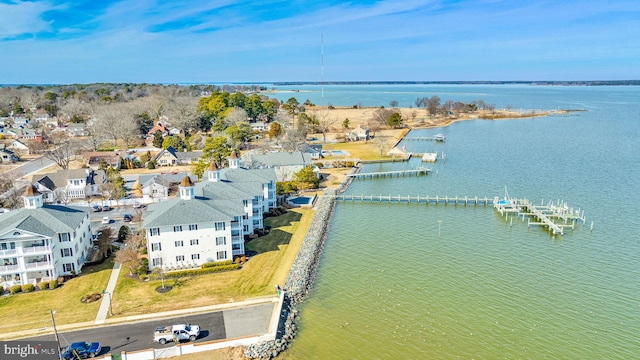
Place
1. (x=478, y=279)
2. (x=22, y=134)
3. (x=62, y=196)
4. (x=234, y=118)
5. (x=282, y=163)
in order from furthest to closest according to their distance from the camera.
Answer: (x=234, y=118)
(x=22, y=134)
(x=282, y=163)
(x=62, y=196)
(x=478, y=279)

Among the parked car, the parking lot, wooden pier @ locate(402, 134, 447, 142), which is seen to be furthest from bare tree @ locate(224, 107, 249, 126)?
the parked car

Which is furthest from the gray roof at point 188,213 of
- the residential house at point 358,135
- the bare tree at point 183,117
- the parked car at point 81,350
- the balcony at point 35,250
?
the residential house at point 358,135

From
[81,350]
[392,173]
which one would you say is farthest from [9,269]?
[392,173]

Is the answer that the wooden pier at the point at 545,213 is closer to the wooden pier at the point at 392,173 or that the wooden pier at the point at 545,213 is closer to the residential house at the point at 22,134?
the wooden pier at the point at 392,173

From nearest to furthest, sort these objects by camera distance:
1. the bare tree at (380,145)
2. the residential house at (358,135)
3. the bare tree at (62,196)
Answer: the bare tree at (62,196) → the bare tree at (380,145) → the residential house at (358,135)

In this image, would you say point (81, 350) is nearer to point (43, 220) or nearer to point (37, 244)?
point (37, 244)

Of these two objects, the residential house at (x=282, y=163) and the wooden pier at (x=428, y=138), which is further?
the wooden pier at (x=428, y=138)

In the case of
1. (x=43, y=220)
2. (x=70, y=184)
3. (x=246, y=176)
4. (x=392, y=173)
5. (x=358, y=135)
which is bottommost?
(x=392, y=173)

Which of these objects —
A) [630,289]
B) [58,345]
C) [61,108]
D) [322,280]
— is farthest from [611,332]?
[61,108]
